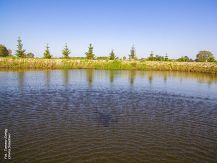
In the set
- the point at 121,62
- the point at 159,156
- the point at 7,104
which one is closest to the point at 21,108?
the point at 7,104

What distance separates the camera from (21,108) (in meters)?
19.8

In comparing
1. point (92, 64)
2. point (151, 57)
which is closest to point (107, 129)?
point (92, 64)

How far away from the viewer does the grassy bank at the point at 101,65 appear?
72.9 m

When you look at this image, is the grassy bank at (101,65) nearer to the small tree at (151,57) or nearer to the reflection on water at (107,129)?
the small tree at (151,57)

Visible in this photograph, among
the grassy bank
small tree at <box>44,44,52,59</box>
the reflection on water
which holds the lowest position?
the reflection on water

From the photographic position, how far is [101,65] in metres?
79.8

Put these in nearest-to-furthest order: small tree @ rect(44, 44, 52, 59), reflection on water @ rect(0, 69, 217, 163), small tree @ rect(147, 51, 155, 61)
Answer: reflection on water @ rect(0, 69, 217, 163) < small tree @ rect(44, 44, 52, 59) < small tree @ rect(147, 51, 155, 61)

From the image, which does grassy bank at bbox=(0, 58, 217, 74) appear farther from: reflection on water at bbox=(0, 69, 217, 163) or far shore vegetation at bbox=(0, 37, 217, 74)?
reflection on water at bbox=(0, 69, 217, 163)

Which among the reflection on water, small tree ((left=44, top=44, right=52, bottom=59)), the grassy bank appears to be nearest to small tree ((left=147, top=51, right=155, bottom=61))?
the grassy bank

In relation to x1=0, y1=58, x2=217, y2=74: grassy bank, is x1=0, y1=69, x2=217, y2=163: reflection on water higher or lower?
lower

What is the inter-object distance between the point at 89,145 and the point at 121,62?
229ft

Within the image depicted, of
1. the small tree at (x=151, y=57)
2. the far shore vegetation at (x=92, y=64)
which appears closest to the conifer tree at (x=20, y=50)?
the far shore vegetation at (x=92, y=64)

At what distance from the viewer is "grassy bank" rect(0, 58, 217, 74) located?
72.9 meters

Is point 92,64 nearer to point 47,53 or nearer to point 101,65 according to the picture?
point 101,65
